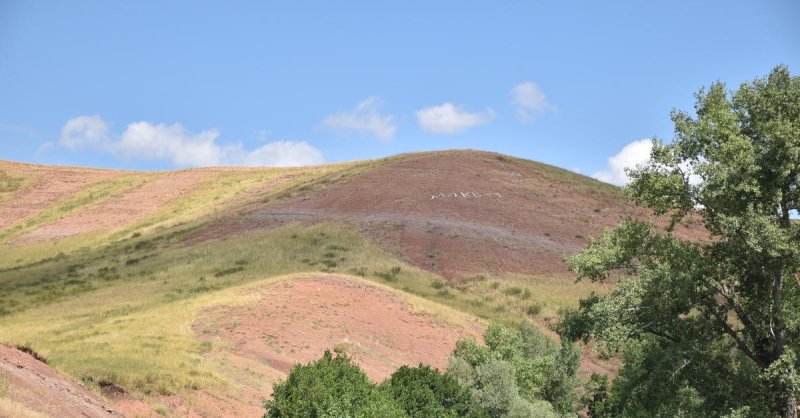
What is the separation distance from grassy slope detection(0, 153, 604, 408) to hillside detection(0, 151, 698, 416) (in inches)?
6.2

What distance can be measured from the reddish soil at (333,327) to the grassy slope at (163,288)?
1942 millimetres

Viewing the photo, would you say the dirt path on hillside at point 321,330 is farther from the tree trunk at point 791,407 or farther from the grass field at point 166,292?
the tree trunk at point 791,407

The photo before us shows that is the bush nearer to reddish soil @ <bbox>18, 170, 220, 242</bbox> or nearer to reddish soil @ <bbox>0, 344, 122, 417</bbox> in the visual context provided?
reddish soil @ <bbox>0, 344, 122, 417</bbox>

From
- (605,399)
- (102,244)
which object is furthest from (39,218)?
(605,399)

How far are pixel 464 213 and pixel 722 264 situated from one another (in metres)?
45.1

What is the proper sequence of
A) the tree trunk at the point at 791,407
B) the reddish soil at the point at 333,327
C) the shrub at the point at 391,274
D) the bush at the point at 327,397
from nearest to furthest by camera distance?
the bush at the point at 327,397 → the tree trunk at the point at 791,407 → the reddish soil at the point at 333,327 → the shrub at the point at 391,274

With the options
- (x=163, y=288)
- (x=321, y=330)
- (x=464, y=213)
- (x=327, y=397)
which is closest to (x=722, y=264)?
(x=327, y=397)

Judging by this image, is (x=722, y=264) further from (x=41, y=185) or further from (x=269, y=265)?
(x=41, y=185)

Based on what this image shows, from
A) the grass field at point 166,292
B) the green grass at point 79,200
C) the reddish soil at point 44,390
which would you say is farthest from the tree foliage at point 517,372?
the green grass at point 79,200

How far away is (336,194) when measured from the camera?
6994 cm

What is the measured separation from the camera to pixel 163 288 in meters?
40.0

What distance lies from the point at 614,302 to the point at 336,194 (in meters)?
53.2

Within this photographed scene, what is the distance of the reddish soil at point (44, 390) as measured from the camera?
42.0 ft

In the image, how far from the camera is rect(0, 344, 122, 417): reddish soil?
12.8m
